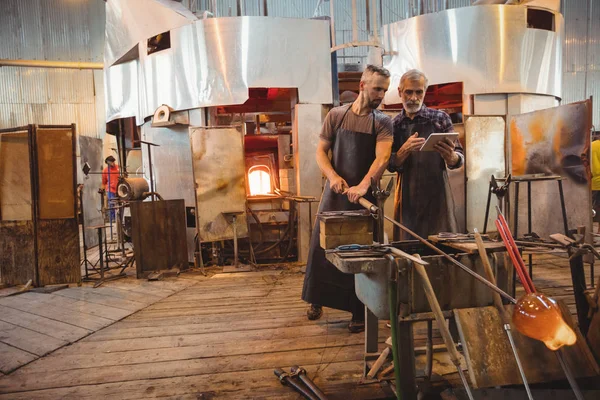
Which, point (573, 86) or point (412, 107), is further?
point (573, 86)

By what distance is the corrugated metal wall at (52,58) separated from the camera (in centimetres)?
1308

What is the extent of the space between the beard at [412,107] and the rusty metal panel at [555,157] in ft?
9.59

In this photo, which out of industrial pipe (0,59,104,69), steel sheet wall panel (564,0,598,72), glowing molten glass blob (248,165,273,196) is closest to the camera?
glowing molten glass blob (248,165,273,196)

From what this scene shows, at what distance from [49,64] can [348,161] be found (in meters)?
12.9

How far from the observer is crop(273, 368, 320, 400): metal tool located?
2627 millimetres

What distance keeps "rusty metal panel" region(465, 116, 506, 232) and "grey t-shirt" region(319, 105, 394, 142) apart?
3.98 metres

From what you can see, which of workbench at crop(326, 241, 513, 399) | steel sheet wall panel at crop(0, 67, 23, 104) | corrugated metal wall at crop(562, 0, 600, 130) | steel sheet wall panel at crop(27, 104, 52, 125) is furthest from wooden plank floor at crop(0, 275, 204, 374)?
corrugated metal wall at crop(562, 0, 600, 130)

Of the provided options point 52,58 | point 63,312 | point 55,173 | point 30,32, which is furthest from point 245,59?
point 30,32

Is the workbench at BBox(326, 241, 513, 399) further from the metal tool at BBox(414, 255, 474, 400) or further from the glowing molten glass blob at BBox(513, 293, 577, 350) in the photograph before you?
the glowing molten glass blob at BBox(513, 293, 577, 350)

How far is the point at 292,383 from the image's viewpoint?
275cm

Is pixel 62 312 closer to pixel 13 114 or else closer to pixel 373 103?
pixel 373 103

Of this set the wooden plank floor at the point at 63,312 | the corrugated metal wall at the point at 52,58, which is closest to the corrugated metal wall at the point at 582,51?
the wooden plank floor at the point at 63,312

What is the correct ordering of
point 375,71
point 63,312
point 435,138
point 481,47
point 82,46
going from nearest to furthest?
point 435,138, point 375,71, point 63,312, point 481,47, point 82,46

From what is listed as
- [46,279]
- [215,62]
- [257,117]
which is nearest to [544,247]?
[215,62]
